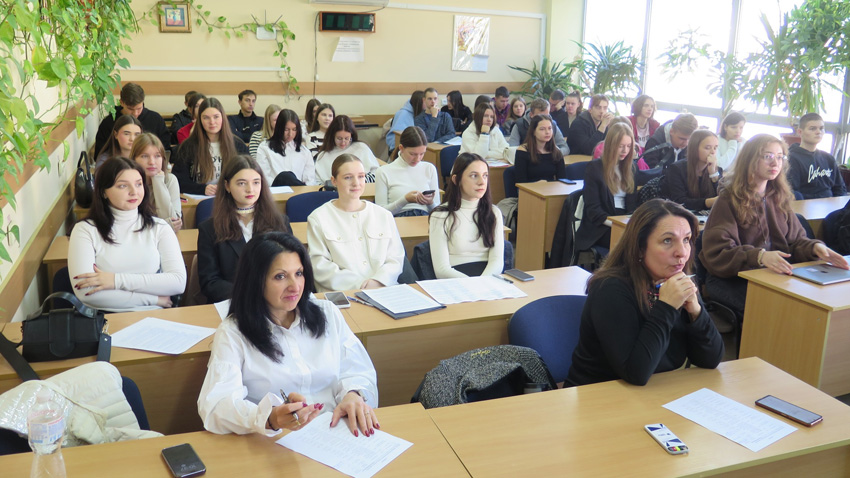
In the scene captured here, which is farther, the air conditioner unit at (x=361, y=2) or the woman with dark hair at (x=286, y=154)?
the air conditioner unit at (x=361, y=2)

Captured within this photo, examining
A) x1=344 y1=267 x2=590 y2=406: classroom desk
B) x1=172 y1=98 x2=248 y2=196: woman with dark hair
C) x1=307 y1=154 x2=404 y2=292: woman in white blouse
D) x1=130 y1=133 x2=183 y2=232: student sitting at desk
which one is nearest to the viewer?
x1=344 y1=267 x2=590 y2=406: classroom desk

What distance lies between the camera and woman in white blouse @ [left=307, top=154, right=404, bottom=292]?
3.34 metres

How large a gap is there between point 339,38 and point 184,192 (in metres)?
4.63

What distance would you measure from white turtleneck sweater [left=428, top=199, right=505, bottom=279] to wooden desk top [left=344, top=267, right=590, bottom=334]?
0.48 meters

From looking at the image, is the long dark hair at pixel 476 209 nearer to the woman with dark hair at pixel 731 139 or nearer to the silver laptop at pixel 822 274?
the silver laptop at pixel 822 274

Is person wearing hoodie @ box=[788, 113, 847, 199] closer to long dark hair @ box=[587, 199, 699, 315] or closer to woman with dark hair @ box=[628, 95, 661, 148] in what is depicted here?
woman with dark hair @ box=[628, 95, 661, 148]

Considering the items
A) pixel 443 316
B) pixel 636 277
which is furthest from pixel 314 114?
pixel 636 277

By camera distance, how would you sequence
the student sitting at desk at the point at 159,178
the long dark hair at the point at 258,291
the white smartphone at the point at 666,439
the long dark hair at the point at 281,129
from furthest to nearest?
1. the long dark hair at the point at 281,129
2. the student sitting at desk at the point at 159,178
3. the long dark hair at the point at 258,291
4. the white smartphone at the point at 666,439

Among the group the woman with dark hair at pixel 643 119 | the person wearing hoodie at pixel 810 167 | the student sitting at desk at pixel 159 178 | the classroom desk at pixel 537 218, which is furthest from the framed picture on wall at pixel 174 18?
the person wearing hoodie at pixel 810 167

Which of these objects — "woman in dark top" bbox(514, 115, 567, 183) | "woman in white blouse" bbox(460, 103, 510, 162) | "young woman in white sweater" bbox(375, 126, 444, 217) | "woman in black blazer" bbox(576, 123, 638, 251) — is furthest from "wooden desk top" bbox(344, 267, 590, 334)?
"woman in white blouse" bbox(460, 103, 510, 162)

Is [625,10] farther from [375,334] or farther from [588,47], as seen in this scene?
[375,334]

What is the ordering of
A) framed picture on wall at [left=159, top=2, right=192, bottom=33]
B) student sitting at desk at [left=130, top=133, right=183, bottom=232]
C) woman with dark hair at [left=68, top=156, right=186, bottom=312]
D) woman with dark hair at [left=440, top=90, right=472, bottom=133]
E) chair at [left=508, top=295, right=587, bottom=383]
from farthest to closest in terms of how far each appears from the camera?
1. woman with dark hair at [left=440, top=90, right=472, bottom=133]
2. framed picture on wall at [left=159, top=2, right=192, bottom=33]
3. student sitting at desk at [left=130, top=133, right=183, bottom=232]
4. woman with dark hair at [left=68, top=156, right=186, bottom=312]
5. chair at [left=508, top=295, right=587, bottom=383]

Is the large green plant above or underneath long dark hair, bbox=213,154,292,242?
above

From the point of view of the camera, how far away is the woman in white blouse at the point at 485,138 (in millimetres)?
6977
